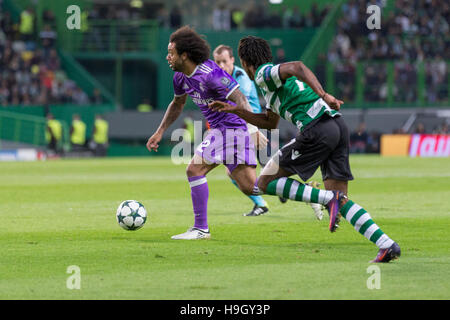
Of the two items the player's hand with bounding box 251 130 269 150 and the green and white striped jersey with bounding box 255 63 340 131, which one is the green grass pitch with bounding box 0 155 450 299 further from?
the green and white striped jersey with bounding box 255 63 340 131

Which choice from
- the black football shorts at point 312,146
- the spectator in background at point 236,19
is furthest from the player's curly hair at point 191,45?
the spectator in background at point 236,19

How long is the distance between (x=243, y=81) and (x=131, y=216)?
3132 mm

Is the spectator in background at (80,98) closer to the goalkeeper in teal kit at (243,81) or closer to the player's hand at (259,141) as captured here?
the goalkeeper in teal kit at (243,81)

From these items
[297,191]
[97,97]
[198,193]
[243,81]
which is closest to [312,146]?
[297,191]

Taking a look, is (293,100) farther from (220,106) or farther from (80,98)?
(80,98)

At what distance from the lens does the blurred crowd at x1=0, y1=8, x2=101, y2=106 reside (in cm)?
3797

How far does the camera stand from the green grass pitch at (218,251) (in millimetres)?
6102

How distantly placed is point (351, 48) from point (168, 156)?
9.66 metres

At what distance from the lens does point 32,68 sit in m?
38.8

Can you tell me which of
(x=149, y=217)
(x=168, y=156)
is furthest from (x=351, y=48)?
(x=149, y=217)

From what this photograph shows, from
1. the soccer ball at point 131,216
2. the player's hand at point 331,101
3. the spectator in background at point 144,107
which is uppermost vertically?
the player's hand at point 331,101

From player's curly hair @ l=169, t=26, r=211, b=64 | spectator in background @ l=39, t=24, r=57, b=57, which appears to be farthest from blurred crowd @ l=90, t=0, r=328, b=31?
player's curly hair @ l=169, t=26, r=211, b=64

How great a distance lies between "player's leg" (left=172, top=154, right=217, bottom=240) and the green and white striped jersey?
155 cm
